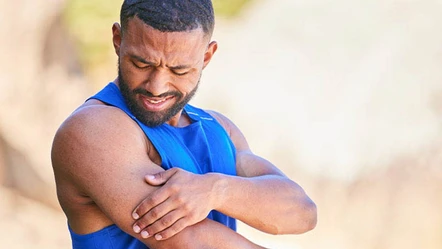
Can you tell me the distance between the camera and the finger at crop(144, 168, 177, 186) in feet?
6.68

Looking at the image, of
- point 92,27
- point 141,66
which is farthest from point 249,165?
point 92,27

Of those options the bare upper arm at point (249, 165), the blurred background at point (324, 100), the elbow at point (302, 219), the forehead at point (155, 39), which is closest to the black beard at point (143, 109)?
the forehead at point (155, 39)

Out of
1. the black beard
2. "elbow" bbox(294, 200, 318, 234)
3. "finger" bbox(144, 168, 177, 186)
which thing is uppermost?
the black beard

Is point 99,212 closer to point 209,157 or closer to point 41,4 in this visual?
point 209,157

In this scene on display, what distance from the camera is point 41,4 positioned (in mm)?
4863

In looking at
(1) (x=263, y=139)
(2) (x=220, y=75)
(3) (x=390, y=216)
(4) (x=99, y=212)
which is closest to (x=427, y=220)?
(3) (x=390, y=216)

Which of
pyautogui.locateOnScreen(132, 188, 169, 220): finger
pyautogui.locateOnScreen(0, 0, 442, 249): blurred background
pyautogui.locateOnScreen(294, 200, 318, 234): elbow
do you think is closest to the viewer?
pyautogui.locateOnScreen(132, 188, 169, 220): finger

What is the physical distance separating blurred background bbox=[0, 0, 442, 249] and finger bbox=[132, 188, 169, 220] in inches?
111

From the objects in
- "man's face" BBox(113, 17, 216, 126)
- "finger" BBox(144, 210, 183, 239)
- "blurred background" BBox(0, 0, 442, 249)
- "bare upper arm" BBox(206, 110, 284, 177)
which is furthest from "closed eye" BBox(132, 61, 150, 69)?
"blurred background" BBox(0, 0, 442, 249)

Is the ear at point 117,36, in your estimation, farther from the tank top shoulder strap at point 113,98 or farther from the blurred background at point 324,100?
the blurred background at point 324,100

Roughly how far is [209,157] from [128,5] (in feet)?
1.59

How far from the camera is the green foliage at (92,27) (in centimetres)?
484

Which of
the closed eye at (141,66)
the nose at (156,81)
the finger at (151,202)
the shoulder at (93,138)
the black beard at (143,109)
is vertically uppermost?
the closed eye at (141,66)

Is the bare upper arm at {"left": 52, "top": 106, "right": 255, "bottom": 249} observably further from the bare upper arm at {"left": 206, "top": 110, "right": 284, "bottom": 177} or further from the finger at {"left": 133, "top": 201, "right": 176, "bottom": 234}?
the bare upper arm at {"left": 206, "top": 110, "right": 284, "bottom": 177}
